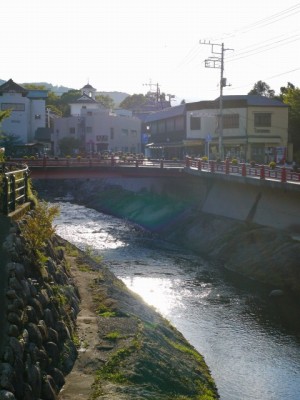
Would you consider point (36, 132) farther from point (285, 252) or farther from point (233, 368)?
point (233, 368)

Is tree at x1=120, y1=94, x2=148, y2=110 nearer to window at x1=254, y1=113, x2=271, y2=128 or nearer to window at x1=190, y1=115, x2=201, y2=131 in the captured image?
window at x1=190, y1=115, x2=201, y2=131

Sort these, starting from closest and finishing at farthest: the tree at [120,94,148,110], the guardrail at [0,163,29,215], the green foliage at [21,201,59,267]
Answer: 1. the guardrail at [0,163,29,215]
2. the green foliage at [21,201,59,267]
3. the tree at [120,94,148,110]

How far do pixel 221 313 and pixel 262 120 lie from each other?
41.2 metres

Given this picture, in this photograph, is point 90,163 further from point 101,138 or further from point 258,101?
point 101,138

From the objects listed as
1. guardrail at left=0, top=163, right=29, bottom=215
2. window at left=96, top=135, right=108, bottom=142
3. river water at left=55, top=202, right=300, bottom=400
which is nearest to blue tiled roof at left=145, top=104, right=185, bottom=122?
window at left=96, top=135, right=108, bottom=142

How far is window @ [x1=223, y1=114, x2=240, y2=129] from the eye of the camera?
6235 cm

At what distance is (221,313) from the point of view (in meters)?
24.3

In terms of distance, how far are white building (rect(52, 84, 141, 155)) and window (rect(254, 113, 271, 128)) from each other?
1230 inches

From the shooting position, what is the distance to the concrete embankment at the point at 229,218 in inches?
1211

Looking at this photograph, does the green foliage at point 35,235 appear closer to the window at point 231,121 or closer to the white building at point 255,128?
the white building at point 255,128

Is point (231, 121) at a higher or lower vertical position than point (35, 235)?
higher

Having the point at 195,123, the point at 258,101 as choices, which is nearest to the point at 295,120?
the point at 258,101

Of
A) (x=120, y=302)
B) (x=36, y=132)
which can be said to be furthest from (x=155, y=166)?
(x=36, y=132)

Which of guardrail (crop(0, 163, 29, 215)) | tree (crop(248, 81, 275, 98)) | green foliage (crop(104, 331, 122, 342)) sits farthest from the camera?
tree (crop(248, 81, 275, 98))
